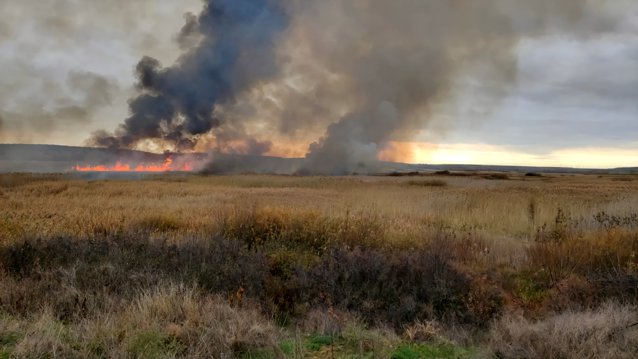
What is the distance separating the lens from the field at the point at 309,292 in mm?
5117

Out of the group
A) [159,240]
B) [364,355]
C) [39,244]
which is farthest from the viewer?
[159,240]

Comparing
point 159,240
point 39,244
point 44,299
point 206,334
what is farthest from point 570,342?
point 39,244

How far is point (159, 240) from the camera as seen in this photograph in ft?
32.7

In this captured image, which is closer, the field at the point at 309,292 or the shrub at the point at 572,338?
the shrub at the point at 572,338

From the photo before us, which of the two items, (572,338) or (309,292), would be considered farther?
(309,292)

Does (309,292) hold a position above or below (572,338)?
below

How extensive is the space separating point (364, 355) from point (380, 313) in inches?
99.9

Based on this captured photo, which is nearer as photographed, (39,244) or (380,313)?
(380,313)

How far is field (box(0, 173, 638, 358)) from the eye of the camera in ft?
16.8

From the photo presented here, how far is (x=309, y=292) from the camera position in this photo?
25.9 ft

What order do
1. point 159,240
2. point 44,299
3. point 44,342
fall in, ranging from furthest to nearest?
point 159,240
point 44,299
point 44,342

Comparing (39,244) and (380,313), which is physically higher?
(39,244)

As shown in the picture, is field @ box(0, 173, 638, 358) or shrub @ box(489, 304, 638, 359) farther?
field @ box(0, 173, 638, 358)

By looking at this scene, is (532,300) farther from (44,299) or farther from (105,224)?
(105,224)
